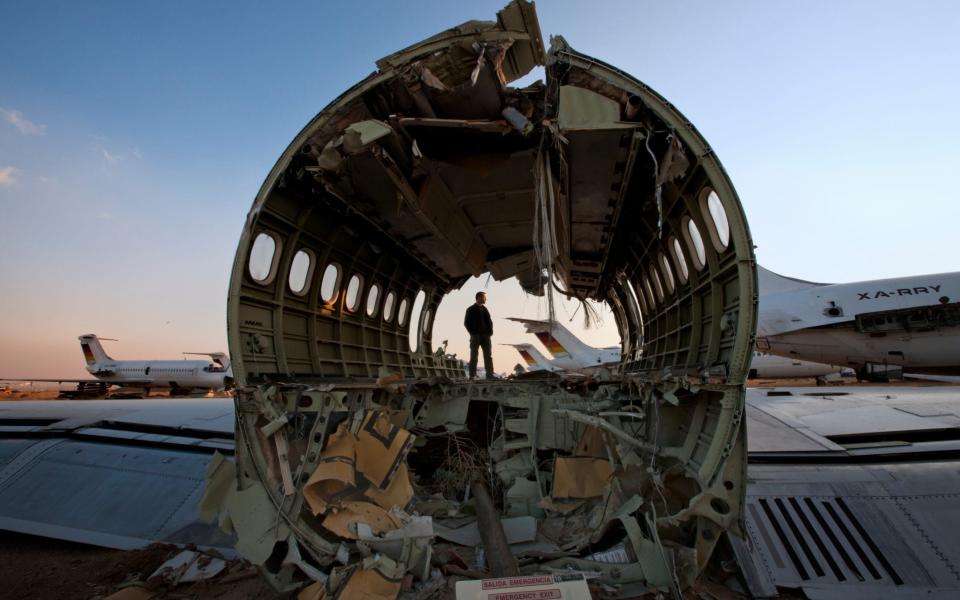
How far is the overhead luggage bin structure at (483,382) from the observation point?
11.1ft

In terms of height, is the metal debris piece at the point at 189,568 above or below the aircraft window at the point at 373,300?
below

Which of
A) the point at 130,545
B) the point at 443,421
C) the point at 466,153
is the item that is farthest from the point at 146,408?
the point at 466,153

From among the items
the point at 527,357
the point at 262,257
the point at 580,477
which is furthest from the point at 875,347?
the point at 262,257

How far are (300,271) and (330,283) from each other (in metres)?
0.72

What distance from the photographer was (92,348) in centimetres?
3678

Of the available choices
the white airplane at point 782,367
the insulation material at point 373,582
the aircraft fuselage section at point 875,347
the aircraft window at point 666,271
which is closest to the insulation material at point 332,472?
the insulation material at point 373,582

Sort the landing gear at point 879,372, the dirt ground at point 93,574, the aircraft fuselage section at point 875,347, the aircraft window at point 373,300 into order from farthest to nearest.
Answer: the landing gear at point 879,372 < the aircraft fuselage section at point 875,347 < the aircraft window at point 373,300 < the dirt ground at point 93,574

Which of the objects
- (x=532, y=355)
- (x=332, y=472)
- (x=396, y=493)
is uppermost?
(x=532, y=355)

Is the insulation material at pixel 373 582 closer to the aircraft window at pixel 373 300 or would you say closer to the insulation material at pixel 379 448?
the insulation material at pixel 379 448

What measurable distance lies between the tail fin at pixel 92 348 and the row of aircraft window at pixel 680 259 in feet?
149

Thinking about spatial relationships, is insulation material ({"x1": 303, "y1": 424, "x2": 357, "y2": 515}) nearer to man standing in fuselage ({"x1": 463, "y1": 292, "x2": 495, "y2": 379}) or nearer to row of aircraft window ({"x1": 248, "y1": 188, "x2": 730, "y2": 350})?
row of aircraft window ({"x1": 248, "y1": 188, "x2": 730, "y2": 350})

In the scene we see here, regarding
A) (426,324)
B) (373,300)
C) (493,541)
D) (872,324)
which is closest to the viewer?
(493,541)

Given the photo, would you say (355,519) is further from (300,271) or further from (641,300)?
(641,300)

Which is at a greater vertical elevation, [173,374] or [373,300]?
[373,300]
